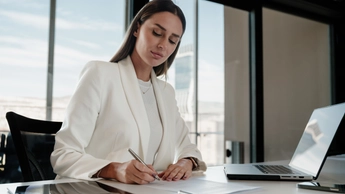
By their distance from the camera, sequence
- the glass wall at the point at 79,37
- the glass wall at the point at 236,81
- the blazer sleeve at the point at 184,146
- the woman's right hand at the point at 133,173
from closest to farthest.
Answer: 1. the woman's right hand at the point at 133,173
2. the blazer sleeve at the point at 184,146
3. the glass wall at the point at 79,37
4. the glass wall at the point at 236,81

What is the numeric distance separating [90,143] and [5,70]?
1.07 metres

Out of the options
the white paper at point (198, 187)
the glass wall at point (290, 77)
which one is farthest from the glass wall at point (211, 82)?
the white paper at point (198, 187)

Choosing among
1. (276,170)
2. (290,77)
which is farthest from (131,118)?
(290,77)

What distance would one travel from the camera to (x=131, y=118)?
134 cm

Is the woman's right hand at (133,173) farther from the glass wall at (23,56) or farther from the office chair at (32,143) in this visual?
the glass wall at (23,56)

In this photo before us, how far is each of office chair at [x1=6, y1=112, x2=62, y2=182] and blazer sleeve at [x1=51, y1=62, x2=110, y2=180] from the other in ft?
0.48

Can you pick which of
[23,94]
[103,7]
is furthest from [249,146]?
[23,94]

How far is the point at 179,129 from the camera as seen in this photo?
5.34ft

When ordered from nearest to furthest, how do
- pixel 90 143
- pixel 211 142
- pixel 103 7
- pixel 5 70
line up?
pixel 90 143
pixel 5 70
pixel 103 7
pixel 211 142

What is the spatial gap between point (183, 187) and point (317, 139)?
530 millimetres

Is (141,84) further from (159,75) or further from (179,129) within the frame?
(179,129)

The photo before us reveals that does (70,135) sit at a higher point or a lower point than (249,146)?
higher

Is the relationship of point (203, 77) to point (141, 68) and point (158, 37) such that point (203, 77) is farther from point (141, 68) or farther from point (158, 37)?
point (158, 37)

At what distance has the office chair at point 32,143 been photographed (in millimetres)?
1250
